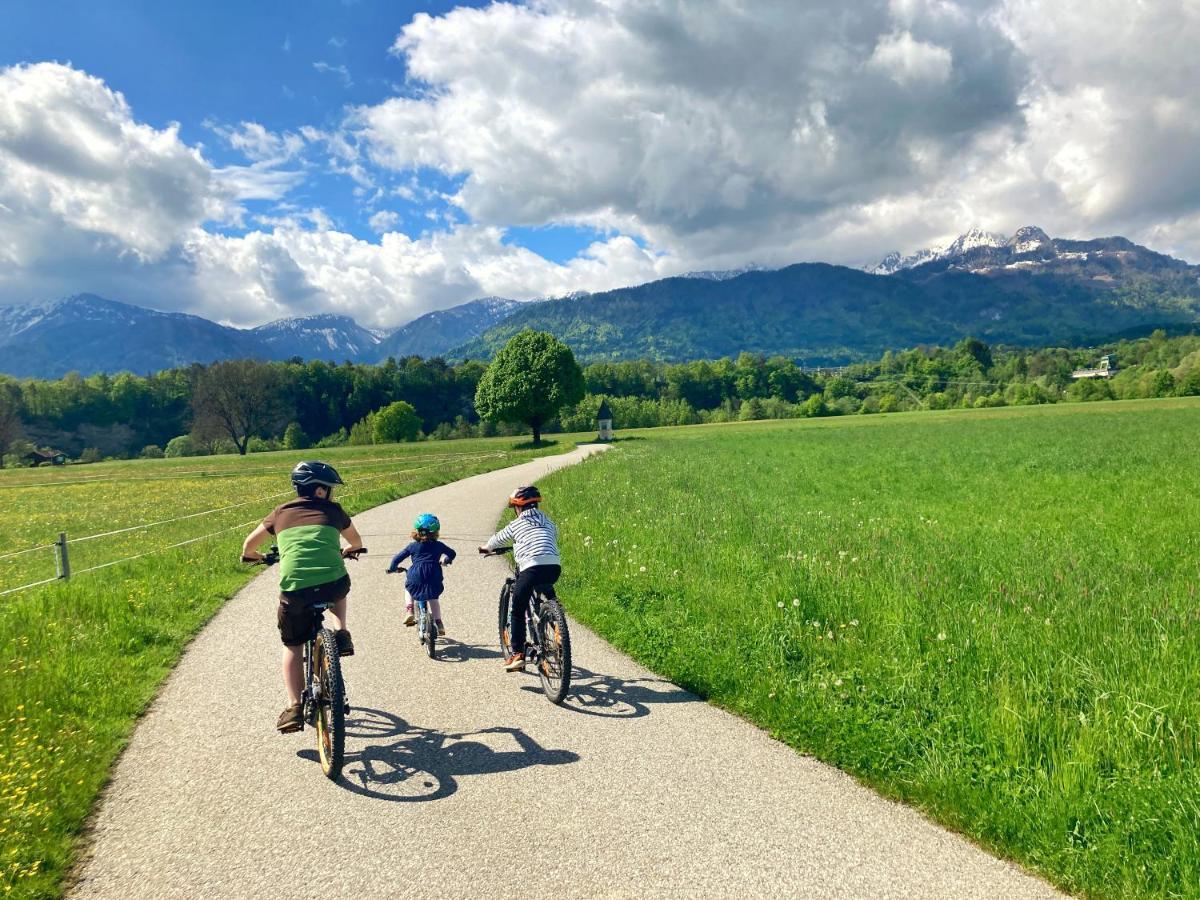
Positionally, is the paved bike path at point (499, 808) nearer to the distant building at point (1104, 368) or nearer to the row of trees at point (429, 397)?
the row of trees at point (429, 397)

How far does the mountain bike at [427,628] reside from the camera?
7.76 m

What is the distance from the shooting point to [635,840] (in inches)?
160

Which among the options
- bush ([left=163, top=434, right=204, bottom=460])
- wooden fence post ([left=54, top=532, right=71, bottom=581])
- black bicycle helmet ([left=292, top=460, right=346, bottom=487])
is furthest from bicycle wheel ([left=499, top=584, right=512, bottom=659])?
bush ([left=163, top=434, right=204, bottom=460])

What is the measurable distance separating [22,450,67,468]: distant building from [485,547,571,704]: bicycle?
106m

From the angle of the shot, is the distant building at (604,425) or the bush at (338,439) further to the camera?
the bush at (338,439)

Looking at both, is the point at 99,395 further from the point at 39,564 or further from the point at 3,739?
the point at 3,739

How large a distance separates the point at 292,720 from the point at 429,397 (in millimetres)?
119617

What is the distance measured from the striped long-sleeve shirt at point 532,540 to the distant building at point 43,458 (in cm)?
10593

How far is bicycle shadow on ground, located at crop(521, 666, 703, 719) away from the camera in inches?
239

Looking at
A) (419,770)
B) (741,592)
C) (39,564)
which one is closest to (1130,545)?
(741,592)

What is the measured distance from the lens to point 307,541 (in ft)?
18.1

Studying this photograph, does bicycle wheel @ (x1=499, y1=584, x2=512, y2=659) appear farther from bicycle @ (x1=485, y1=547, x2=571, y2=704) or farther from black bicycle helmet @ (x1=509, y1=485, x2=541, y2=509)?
black bicycle helmet @ (x1=509, y1=485, x2=541, y2=509)

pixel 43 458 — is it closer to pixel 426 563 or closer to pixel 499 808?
pixel 426 563

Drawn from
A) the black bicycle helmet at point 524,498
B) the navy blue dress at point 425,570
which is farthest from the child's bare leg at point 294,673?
the black bicycle helmet at point 524,498
